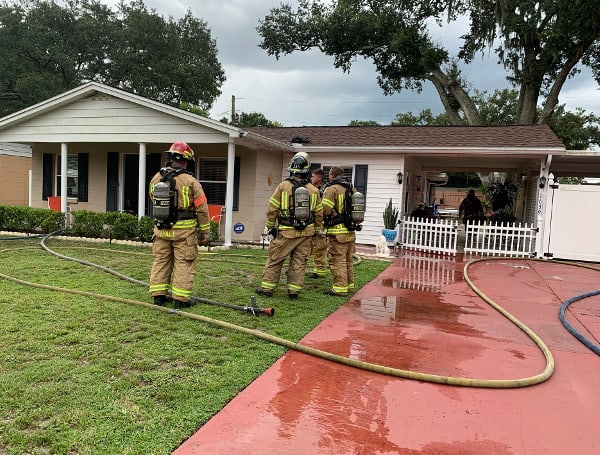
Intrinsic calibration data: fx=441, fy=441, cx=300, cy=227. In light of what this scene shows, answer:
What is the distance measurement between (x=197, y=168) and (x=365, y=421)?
10.2 meters

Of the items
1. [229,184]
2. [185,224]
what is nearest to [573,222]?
[229,184]

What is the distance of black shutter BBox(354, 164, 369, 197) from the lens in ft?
38.7

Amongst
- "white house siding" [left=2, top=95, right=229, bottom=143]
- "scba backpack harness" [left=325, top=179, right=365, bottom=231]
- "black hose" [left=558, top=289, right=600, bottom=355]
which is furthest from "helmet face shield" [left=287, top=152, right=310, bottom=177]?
"white house siding" [left=2, top=95, right=229, bottom=143]

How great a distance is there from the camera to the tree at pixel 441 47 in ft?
63.8

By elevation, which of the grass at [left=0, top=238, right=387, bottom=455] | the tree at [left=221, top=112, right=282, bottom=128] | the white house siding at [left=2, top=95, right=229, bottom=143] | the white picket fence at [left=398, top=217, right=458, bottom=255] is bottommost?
the grass at [left=0, top=238, right=387, bottom=455]

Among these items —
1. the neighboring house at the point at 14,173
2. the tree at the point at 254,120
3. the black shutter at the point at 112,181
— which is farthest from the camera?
the tree at the point at 254,120

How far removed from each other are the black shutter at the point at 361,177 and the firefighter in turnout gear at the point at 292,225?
6228 millimetres

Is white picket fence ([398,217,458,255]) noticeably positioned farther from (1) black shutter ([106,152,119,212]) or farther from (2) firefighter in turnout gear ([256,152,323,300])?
(1) black shutter ([106,152,119,212])

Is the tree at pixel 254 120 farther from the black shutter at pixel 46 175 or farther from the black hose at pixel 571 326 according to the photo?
the black hose at pixel 571 326

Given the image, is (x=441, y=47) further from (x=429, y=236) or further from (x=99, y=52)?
(x=99, y=52)

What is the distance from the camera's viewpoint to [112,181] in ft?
42.0

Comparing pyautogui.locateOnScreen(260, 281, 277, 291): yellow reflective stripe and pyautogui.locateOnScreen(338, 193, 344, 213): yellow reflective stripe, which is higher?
pyautogui.locateOnScreen(338, 193, 344, 213): yellow reflective stripe

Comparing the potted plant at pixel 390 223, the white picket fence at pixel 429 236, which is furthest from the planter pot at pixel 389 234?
the white picket fence at pixel 429 236

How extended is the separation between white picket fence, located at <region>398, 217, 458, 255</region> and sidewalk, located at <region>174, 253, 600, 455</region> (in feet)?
16.8
